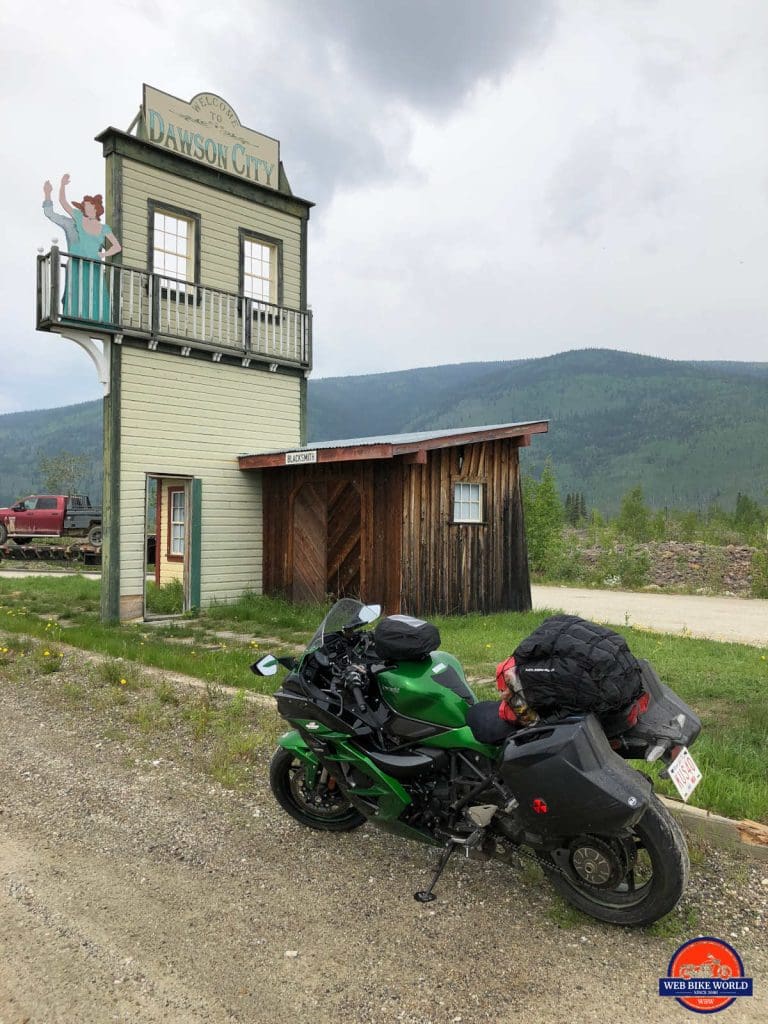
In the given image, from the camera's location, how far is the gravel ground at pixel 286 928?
262 cm

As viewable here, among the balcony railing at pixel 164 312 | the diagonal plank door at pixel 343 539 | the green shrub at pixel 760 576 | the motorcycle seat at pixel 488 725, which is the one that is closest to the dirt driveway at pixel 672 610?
the green shrub at pixel 760 576

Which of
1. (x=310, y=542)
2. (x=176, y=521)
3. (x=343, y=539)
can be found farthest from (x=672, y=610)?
(x=176, y=521)

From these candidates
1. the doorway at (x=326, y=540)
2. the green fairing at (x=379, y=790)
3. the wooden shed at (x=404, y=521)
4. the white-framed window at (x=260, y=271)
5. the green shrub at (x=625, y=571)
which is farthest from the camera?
the green shrub at (x=625, y=571)

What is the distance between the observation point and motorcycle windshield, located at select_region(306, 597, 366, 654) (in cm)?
389

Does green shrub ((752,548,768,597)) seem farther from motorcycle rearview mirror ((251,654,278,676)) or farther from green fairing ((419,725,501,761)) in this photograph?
motorcycle rearview mirror ((251,654,278,676))

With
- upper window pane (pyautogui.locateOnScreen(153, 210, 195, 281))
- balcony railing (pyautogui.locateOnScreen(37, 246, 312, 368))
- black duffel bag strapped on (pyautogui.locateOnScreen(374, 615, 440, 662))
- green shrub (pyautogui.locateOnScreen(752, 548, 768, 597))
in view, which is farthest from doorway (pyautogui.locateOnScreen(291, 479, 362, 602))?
green shrub (pyautogui.locateOnScreen(752, 548, 768, 597))

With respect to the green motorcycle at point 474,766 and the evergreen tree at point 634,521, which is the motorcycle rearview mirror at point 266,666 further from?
the evergreen tree at point 634,521

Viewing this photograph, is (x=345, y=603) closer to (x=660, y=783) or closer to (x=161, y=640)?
(x=660, y=783)

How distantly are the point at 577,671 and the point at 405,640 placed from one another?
0.85 meters

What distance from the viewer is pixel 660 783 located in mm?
4324

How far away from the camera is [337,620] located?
3.98m

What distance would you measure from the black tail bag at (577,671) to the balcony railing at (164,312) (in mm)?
10376

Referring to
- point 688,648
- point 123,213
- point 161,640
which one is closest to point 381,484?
point 161,640

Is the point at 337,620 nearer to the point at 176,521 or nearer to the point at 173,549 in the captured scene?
the point at 176,521
